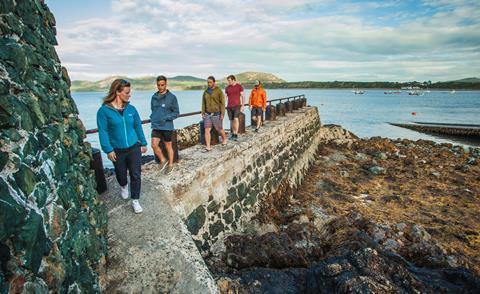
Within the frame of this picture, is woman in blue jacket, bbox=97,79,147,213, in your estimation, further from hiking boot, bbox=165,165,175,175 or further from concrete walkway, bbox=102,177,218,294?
hiking boot, bbox=165,165,175,175

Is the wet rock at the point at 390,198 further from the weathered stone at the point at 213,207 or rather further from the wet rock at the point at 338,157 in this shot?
the weathered stone at the point at 213,207

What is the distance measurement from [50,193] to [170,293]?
4.59ft

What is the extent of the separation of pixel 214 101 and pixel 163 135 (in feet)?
5.67

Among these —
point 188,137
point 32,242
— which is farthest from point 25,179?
point 188,137

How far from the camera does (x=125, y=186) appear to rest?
3.92 metres

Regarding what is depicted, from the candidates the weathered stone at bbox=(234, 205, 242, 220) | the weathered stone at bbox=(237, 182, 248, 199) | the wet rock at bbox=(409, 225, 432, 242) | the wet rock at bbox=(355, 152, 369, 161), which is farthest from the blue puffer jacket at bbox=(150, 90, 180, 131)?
the wet rock at bbox=(355, 152, 369, 161)

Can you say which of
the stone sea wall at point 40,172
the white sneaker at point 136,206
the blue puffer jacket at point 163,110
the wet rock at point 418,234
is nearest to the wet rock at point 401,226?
the wet rock at point 418,234

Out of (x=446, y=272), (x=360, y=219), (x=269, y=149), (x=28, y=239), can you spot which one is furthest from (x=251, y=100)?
(x=28, y=239)

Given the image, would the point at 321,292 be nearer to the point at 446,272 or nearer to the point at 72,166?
the point at 446,272

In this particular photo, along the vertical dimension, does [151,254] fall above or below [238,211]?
above

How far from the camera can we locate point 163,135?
5219 millimetres

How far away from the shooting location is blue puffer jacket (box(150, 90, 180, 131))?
5.05 metres

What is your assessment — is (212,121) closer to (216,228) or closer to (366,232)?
(216,228)

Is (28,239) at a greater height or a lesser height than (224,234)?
greater
